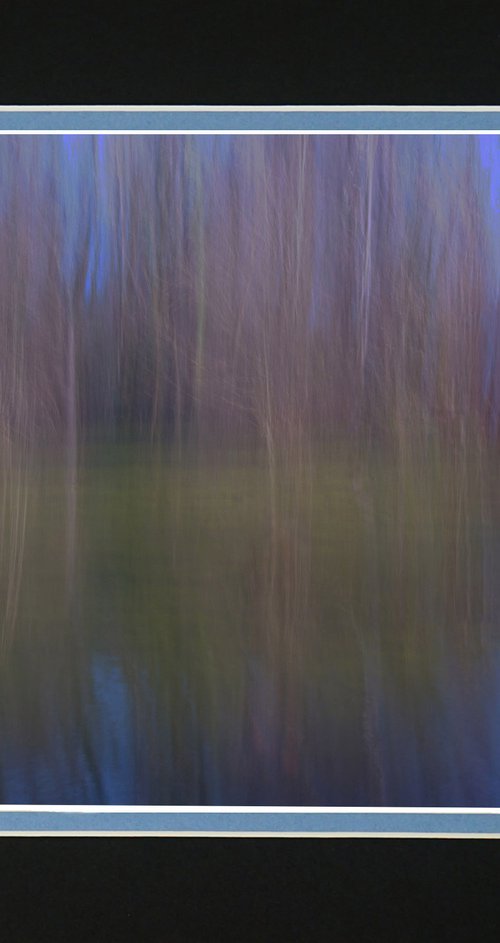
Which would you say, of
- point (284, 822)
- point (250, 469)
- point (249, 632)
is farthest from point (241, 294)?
point (284, 822)

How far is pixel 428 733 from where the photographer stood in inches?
71.7

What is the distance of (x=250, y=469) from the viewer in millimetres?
1838

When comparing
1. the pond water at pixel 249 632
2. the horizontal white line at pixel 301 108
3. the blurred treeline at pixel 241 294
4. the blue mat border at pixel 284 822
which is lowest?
the blue mat border at pixel 284 822

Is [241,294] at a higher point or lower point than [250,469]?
higher

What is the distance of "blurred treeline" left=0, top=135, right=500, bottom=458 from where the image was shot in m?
1.82

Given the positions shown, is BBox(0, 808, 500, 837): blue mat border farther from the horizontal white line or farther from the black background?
the horizontal white line

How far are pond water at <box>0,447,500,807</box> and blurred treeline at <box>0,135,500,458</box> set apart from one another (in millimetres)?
108

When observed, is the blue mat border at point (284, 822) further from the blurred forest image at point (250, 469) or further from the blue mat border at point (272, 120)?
the blue mat border at point (272, 120)
